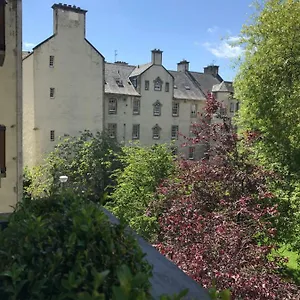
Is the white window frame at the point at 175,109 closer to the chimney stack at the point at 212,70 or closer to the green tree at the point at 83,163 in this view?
the chimney stack at the point at 212,70

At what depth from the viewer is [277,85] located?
46.6 ft

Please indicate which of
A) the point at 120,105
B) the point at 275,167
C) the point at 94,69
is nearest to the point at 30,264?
the point at 275,167

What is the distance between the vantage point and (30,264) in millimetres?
2271

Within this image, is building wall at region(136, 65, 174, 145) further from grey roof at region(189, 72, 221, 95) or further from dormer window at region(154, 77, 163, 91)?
grey roof at region(189, 72, 221, 95)

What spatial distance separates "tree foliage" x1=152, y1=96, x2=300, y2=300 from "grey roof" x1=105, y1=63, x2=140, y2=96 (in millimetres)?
20817

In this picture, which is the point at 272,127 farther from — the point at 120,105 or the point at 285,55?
the point at 120,105

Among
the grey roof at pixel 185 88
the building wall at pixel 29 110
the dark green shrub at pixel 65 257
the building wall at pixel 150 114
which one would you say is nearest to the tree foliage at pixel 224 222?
the dark green shrub at pixel 65 257

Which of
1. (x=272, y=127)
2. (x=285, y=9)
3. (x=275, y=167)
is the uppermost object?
(x=285, y=9)

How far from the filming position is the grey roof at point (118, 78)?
101 ft

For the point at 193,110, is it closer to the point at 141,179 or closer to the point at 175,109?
the point at 175,109

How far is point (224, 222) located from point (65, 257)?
19.6ft

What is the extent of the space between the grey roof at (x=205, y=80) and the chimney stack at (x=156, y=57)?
662 centimetres

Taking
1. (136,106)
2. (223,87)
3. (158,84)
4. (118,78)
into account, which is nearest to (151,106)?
(136,106)

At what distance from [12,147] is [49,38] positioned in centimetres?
1585
